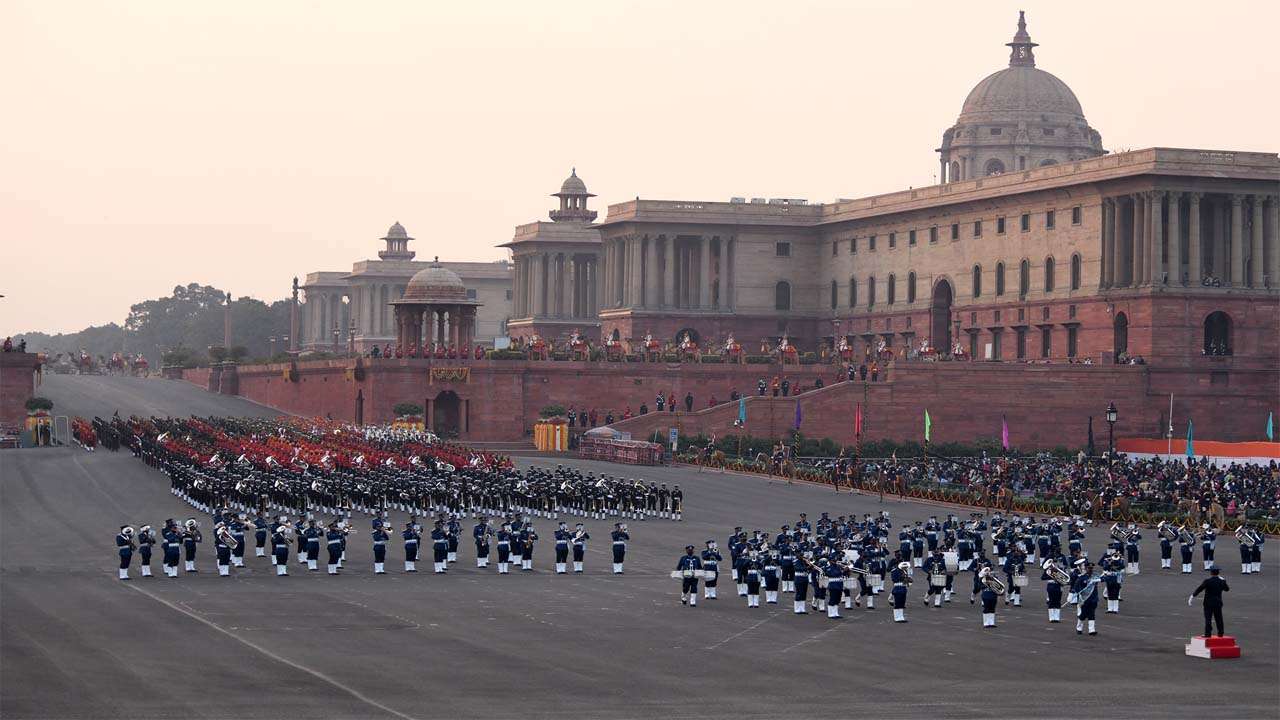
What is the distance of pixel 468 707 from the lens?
2753 cm

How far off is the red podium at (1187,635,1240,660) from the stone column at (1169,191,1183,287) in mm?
62206

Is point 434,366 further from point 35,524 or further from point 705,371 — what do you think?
point 35,524

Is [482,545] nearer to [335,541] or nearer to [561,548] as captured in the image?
[561,548]

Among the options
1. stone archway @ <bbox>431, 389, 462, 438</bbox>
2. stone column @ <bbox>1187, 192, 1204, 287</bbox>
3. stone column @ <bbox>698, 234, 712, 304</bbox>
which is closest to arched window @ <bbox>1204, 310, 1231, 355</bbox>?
stone column @ <bbox>1187, 192, 1204, 287</bbox>

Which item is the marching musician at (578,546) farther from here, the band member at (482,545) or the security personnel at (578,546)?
the band member at (482,545)

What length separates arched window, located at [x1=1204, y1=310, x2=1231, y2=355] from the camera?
307 ft

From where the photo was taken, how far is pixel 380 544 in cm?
4303

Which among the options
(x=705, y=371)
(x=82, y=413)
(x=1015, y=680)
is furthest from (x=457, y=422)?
(x=1015, y=680)

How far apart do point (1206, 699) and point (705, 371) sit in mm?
66572

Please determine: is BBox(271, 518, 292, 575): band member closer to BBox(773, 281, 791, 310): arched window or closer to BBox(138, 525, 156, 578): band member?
BBox(138, 525, 156, 578): band member

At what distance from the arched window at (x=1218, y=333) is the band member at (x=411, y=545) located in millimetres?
58468

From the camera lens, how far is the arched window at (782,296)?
392 ft

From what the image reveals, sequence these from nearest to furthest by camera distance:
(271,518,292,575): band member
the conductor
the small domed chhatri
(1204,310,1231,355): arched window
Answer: the conductor → (271,518,292,575): band member → (1204,310,1231,355): arched window → the small domed chhatri

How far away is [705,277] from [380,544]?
7654 cm
